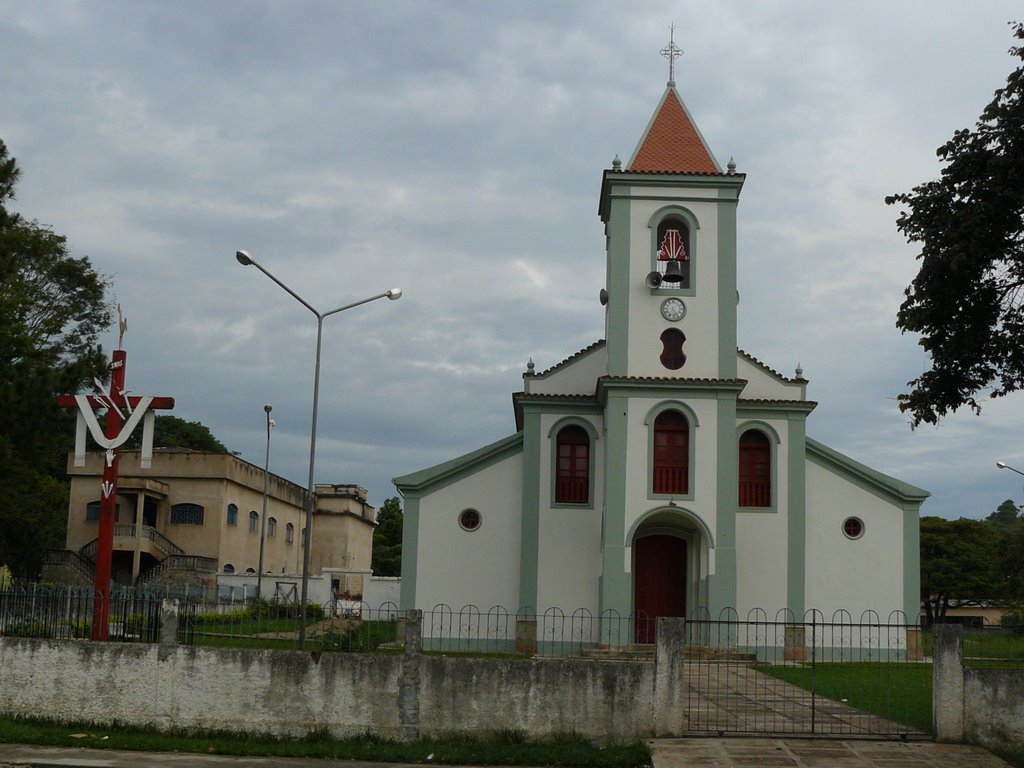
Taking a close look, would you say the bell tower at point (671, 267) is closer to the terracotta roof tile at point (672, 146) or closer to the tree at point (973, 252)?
the terracotta roof tile at point (672, 146)

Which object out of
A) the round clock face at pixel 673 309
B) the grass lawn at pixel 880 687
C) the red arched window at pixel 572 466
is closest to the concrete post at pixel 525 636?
the red arched window at pixel 572 466

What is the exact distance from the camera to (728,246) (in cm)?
2847

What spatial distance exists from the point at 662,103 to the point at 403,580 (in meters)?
14.3

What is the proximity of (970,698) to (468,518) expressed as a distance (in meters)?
16.5

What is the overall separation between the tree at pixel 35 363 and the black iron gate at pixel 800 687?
51.4ft

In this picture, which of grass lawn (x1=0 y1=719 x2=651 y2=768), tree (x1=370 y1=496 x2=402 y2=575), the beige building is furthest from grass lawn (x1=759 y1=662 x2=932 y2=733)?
tree (x1=370 y1=496 x2=402 y2=575)

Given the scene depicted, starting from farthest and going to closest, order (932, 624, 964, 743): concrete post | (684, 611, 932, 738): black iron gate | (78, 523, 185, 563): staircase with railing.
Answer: (78, 523, 185, 563): staircase with railing < (684, 611, 932, 738): black iron gate < (932, 624, 964, 743): concrete post

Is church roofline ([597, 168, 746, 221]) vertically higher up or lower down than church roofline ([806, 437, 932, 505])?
higher up

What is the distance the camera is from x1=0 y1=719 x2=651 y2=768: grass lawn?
44.0ft

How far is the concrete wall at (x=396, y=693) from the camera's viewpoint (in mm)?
14109

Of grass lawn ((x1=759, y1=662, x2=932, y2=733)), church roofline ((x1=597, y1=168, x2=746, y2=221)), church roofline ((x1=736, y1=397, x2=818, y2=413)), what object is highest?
church roofline ((x1=597, y1=168, x2=746, y2=221))

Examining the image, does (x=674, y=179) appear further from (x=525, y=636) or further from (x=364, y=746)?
(x=364, y=746)

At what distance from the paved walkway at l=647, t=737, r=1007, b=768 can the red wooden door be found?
14.3 metres

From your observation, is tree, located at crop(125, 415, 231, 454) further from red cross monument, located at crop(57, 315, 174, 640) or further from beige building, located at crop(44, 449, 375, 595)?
red cross monument, located at crop(57, 315, 174, 640)
